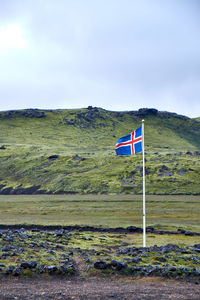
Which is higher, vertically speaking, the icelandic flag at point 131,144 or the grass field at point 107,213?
the icelandic flag at point 131,144

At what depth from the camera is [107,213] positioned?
5478 centimetres

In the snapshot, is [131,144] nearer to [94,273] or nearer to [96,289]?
[94,273]

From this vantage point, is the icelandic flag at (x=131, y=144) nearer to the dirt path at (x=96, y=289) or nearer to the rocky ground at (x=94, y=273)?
the rocky ground at (x=94, y=273)

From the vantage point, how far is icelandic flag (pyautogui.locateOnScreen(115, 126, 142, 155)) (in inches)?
1002

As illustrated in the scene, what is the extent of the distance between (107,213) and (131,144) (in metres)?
30.3

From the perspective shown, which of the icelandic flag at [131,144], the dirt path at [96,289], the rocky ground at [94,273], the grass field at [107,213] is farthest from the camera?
the grass field at [107,213]

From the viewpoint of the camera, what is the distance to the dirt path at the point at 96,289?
14578mm

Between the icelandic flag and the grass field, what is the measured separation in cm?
1713

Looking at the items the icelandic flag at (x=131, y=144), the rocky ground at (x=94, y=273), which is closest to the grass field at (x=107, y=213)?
the icelandic flag at (x=131, y=144)

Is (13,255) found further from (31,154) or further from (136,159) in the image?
(31,154)

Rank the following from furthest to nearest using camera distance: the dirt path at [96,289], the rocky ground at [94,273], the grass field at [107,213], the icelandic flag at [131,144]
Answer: the grass field at [107,213] → the icelandic flag at [131,144] → the rocky ground at [94,273] → the dirt path at [96,289]

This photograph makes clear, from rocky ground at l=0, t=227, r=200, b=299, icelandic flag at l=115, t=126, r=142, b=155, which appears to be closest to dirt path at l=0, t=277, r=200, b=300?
rocky ground at l=0, t=227, r=200, b=299

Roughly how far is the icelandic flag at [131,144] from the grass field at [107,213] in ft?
56.2

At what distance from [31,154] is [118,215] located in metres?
82.5
